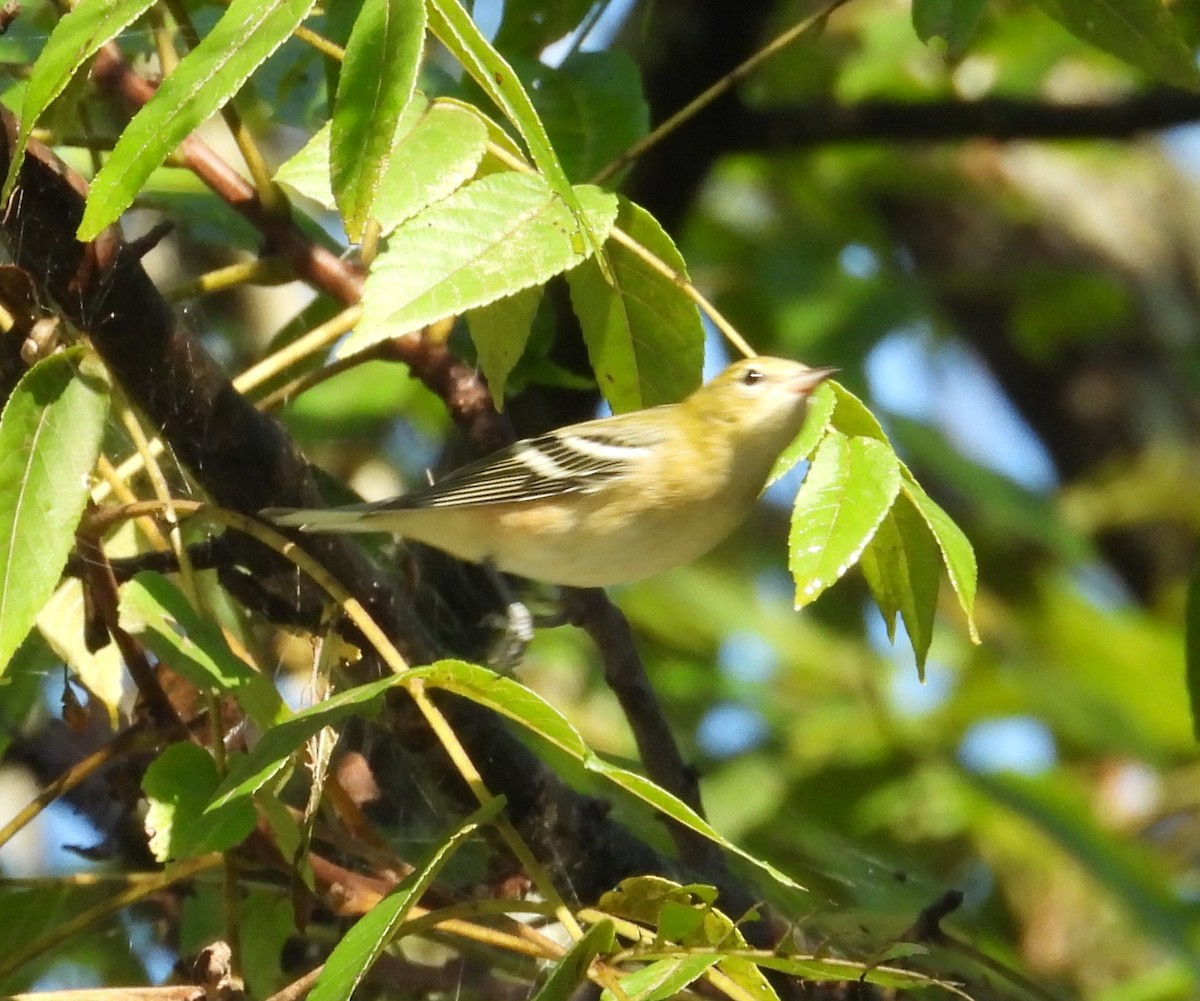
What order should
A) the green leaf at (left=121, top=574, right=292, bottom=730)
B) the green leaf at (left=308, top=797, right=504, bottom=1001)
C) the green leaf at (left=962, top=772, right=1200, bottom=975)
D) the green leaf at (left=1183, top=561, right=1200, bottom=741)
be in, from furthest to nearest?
the green leaf at (left=962, top=772, right=1200, bottom=975) < the green leaf at (left=1183, top=561, right=1200, bottom=741) < the green leaf at (left=121, top=574, right=292, bottom=730) < the green leaf at (left=308, top=797, right=504, bottom=1001)

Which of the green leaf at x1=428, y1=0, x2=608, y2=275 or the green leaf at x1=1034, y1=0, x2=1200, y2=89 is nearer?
the green leaf at x1=428, y1=0, x2=608, y2=275

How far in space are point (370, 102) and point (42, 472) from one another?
473mm

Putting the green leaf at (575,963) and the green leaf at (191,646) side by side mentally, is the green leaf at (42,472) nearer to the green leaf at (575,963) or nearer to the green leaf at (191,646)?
the green leaf at (191,646)

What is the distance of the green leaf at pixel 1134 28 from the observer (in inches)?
80.7

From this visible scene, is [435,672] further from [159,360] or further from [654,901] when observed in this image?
[159,360]

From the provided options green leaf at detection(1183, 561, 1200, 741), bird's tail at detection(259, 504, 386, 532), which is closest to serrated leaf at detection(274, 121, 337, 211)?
bird's tail at detection(259, 504, 386, 532)

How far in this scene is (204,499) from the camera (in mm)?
1929

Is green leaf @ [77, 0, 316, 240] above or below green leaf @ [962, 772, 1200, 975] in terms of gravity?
above

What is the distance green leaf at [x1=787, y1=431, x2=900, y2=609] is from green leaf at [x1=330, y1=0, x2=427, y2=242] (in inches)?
19.5

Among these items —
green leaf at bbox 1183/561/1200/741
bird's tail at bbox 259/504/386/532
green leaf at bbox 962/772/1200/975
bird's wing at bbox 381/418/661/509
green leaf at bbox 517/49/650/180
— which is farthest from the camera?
green leaf at bbox 962/772/1200/975

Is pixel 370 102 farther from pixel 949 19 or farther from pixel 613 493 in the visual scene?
pixel 613 493

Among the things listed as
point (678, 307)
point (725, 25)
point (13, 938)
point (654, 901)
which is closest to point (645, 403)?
point (678, 307)

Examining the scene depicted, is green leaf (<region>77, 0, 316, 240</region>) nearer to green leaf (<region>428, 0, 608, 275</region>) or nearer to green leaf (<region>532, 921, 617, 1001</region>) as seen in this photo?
green leaf (<region>428, 0, 608, 275</region>)

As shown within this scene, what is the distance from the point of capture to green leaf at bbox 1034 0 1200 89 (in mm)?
2049
